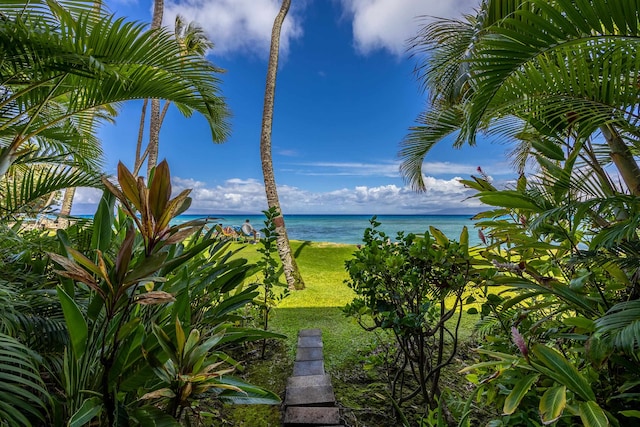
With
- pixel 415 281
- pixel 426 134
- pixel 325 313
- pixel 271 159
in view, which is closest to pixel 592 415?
pixel 415 281

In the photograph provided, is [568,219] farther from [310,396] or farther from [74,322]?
[74,322]

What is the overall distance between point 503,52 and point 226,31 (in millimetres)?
11592

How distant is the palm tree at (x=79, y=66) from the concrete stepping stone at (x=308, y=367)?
1.95m

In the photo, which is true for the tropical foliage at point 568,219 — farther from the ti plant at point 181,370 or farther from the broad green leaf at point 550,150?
the ti plant at point 181,370

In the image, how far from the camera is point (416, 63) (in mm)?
3420

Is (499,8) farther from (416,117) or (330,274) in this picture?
(330,274)

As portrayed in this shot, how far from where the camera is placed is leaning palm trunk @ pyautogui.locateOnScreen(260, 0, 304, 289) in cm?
460

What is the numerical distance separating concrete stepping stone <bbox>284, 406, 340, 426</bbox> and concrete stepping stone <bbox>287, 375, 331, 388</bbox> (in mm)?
205

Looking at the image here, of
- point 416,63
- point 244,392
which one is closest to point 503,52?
point 244,392

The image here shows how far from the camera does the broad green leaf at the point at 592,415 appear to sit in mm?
801

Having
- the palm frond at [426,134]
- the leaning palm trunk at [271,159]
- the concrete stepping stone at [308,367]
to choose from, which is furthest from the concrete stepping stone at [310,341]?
the palm frond at [426,134]

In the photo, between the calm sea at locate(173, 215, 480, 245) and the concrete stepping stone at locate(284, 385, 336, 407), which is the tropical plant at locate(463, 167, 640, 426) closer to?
the concrete stepping stone at locate(284, 385, 336, 407)

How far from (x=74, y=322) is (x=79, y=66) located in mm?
1437

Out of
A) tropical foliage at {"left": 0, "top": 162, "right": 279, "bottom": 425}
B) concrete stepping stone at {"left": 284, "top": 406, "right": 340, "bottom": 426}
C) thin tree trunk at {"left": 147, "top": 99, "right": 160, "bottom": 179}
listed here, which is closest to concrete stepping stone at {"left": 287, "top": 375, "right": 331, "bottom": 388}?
concrete stepping stone at {"left": 284, "top": 406, "right": 340, "bottom": 426}
